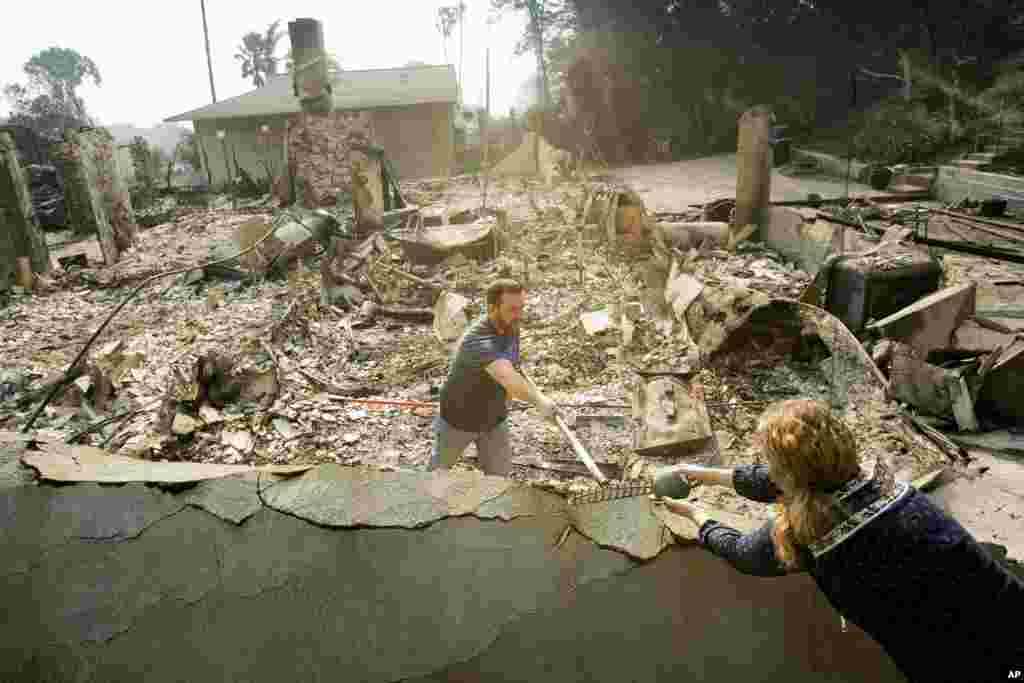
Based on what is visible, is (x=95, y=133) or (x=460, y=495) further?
(x=95, y=133)

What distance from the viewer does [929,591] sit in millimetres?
1479

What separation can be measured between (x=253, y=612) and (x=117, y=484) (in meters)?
0.70

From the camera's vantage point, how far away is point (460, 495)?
1.85 m

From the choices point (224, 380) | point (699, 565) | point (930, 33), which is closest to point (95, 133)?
point (224, 380)

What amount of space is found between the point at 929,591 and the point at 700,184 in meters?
16.7

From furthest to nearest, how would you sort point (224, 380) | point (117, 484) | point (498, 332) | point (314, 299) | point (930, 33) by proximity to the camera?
point (930, 33) → point (314, 299) → point (224, 380) → point (498, 332) → point (117, 484)

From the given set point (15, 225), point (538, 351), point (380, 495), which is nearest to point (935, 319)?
point (538, 351)

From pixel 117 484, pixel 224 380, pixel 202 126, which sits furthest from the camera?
pixel 202 126

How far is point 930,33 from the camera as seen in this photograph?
17500 mm

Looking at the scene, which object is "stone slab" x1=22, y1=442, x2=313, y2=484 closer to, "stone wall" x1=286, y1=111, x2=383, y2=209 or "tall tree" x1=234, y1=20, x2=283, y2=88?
"stone wall" x1=286, y1=111, x2=383, y2=209

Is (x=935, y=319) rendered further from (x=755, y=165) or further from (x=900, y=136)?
(x=900, y=136)

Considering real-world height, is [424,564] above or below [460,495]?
below

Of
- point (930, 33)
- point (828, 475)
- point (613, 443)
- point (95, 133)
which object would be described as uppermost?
point (930, 33)

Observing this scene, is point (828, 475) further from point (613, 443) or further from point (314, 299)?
point (314, 299)
